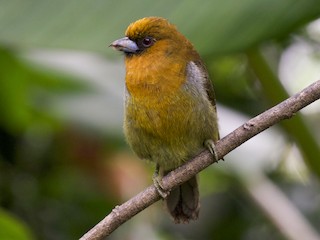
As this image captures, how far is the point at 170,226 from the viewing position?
4016 mm

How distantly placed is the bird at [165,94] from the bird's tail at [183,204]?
18 centimetres

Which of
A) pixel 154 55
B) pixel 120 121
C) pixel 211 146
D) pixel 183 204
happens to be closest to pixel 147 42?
pixel 154 55

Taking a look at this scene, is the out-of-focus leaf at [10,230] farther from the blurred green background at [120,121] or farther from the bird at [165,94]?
the bird at [165,94]

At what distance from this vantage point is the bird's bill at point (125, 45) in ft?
7.90

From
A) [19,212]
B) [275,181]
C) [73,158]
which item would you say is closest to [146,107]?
[73,158]

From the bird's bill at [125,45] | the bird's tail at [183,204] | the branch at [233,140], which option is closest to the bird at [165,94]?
the bird's bill at [125,45]

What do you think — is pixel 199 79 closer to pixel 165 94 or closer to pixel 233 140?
pixel 165 94

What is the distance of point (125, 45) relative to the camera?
2.43 meters

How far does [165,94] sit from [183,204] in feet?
1.46

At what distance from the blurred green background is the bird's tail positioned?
32 centimetres

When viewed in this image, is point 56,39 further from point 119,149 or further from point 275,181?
point 275,181

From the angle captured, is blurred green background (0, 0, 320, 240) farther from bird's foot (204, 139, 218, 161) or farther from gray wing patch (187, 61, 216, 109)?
bird's foot (204, 139, 218, 161)

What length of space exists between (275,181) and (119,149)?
82 cm

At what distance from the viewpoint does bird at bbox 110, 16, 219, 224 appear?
7.96ft
